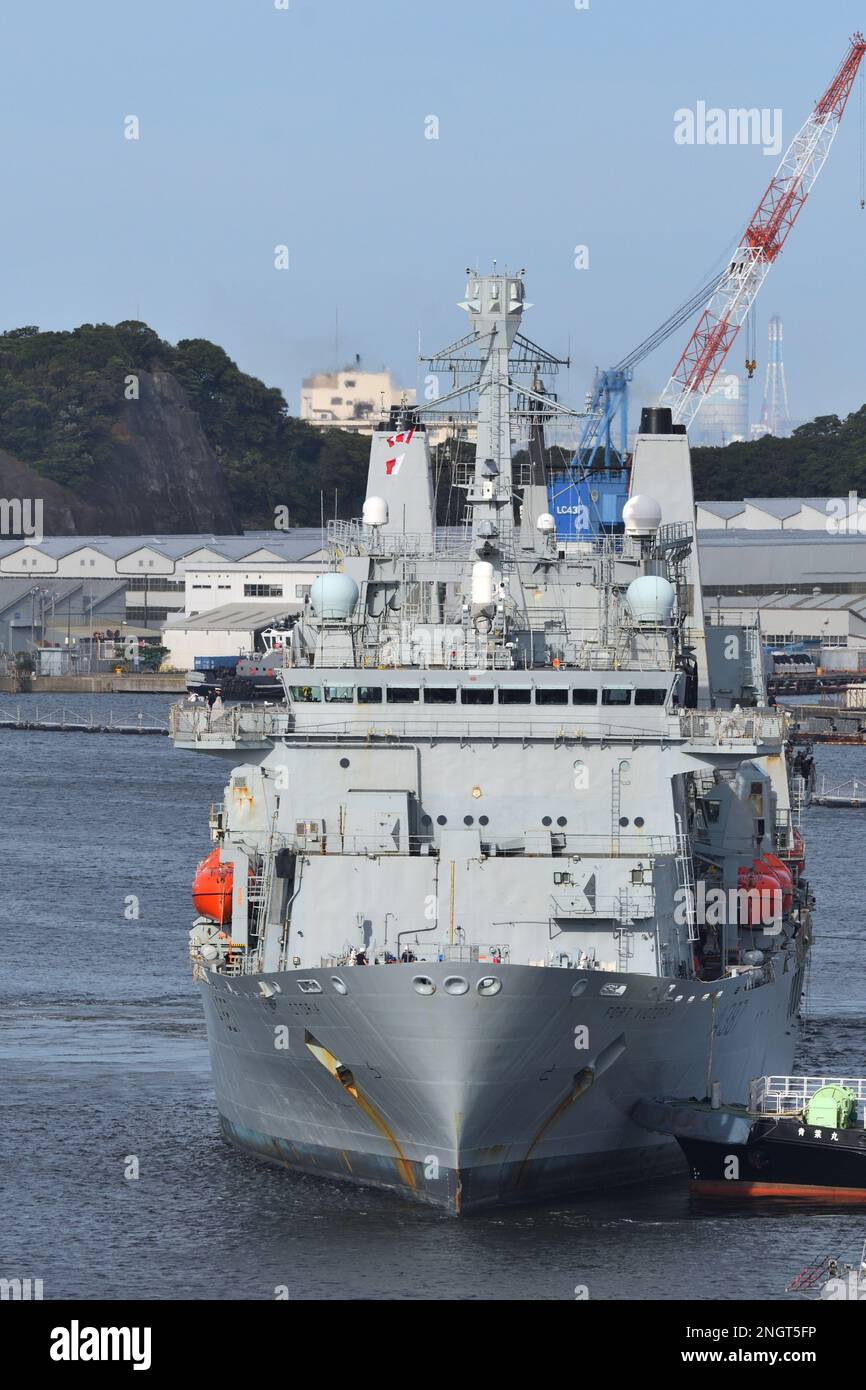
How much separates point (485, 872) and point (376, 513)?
7.75m

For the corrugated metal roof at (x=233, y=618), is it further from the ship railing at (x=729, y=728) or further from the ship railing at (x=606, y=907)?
the ship railing at (x=606, y=907)

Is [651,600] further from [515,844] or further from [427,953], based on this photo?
[427,953]

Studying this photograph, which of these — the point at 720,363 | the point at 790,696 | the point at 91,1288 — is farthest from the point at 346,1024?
the point at 790,696

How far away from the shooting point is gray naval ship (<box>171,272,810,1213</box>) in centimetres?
3078

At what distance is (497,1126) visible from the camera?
101 feet

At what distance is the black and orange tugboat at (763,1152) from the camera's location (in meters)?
32.9

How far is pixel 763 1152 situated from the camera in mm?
33156

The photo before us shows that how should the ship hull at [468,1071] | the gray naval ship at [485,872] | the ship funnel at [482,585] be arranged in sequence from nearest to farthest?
the ship hull at [468,1071] < the gray naval ship at [485,872] < the ship funnel at [482,585]

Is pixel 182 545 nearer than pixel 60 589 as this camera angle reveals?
No

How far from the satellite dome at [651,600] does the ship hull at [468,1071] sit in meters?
5.77

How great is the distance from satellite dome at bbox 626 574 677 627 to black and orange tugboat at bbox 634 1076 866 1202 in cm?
739

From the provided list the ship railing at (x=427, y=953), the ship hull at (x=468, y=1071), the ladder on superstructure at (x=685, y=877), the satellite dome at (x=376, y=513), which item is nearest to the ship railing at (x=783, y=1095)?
the ship hull at (x=468, y=1071)

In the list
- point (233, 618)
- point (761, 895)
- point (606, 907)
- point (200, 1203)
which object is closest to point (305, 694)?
point (606, 907)

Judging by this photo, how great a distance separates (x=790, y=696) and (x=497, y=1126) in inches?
4273
